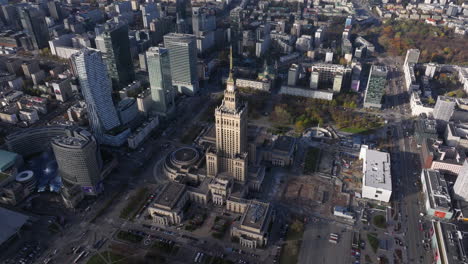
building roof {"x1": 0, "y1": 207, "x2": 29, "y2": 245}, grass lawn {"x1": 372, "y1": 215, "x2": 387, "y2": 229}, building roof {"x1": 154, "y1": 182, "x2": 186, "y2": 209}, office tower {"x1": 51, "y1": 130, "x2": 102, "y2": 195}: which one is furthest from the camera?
office tower {"x1": 51, "y1": 130, "x2": 102, "y2": 195}

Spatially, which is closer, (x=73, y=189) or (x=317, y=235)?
(x=317, y=235)

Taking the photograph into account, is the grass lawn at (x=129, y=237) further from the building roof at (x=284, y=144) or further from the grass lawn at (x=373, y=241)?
the grass lawn at (x=373, y=241)

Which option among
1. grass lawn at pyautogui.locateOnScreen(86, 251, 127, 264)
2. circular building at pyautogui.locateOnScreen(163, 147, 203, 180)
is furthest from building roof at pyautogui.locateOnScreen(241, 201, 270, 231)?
grass lawn at pyautogui.locateOnScreen(86, 251, 127, 264)

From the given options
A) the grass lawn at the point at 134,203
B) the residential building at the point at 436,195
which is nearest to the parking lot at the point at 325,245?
the residential building at the point at 436,195

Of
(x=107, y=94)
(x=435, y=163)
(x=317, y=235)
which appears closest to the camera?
(x=317, y=235)

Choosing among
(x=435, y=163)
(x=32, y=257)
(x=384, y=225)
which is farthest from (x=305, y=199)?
(x=32, y=257)

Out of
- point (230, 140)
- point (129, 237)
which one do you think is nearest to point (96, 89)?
point (230, 140)

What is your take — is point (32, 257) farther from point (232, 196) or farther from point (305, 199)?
point (305, 199)

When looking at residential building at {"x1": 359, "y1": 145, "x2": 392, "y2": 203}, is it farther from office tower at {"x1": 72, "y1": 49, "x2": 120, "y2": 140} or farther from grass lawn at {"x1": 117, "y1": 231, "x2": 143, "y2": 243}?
office tower at {"x1": 72, "y1": 49, "x2": 120, "y2": 140}
